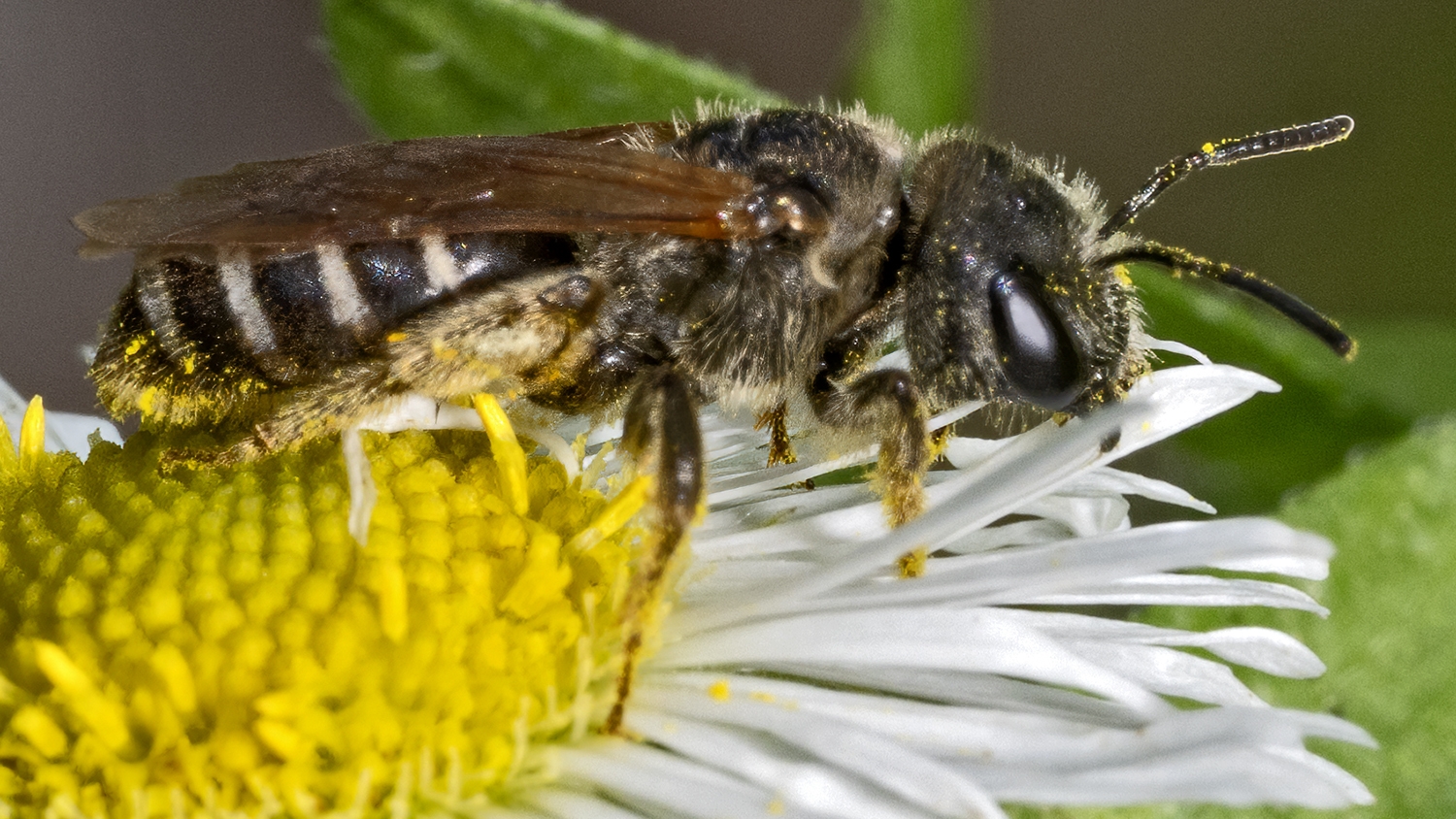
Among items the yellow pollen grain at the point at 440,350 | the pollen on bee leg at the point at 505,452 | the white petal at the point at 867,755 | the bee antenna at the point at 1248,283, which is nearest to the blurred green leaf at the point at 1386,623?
the bee antenna at the point at 1248,283

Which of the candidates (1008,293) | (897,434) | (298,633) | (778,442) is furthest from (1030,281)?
(298,633)

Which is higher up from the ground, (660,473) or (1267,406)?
(1267,406)

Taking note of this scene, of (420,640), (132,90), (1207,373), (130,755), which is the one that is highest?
(132,90)

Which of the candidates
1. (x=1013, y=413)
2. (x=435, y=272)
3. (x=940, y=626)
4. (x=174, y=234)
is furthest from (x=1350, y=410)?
(x=174, y=234)

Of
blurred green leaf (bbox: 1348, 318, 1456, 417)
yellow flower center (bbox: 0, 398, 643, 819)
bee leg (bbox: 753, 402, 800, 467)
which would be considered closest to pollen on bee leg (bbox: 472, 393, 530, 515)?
yellow flower center (bbox: 0, 398, 643, 819)

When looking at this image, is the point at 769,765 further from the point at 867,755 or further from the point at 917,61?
the point at 917,61

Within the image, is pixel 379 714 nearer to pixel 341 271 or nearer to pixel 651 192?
pixel 341 271
